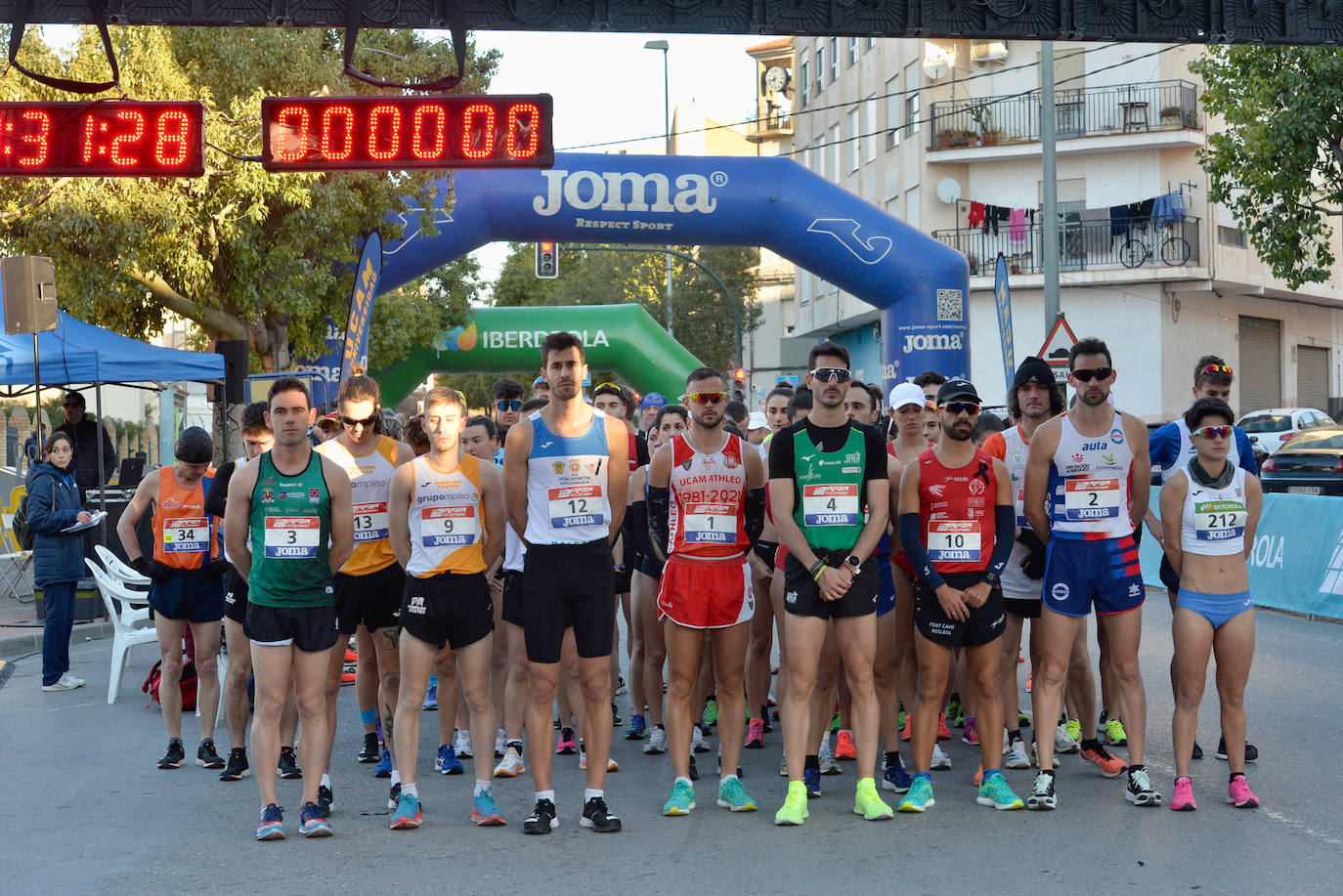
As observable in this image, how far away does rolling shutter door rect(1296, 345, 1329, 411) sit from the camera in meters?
42.4

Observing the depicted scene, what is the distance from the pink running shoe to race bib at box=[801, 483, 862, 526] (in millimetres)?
1874

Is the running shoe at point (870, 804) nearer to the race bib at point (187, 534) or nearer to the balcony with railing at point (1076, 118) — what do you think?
the race bib at point (187, 534)

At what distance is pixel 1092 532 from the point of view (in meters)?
7.01

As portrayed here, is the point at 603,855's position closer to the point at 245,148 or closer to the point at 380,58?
the point at 245,148

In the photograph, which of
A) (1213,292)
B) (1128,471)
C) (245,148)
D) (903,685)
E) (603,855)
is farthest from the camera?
(1213,292)

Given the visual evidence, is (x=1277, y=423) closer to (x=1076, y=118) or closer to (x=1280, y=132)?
(x=1076, y=118)

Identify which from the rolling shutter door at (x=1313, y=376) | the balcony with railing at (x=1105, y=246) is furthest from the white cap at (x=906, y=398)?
the rolling shutter door at (x=1313, y=376)

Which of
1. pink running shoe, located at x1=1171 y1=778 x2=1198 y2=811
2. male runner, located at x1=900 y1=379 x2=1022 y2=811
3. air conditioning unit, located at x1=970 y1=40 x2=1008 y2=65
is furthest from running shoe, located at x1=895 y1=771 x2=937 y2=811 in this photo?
air conditioning unit, located at x1=970 y1=40 x2=1008 y2=65

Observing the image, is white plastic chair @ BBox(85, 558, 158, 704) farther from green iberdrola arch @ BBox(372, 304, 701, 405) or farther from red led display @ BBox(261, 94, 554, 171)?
green iberdrola arch @ BBox(372, 304, 701, 405)

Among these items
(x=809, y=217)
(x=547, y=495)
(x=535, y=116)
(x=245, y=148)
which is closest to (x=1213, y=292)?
(x=809, y=217)

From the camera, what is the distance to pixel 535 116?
30.4ft

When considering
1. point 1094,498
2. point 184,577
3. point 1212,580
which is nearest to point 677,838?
point 1094,498

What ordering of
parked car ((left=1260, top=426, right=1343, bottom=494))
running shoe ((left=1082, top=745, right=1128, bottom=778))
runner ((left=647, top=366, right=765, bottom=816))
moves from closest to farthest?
runner ((left=647, top=366, right=765, bottom=816)) < running shoe ((left=1082, top=745, right=1128, bottom=778)) < parked car ((left=1260, top=426, right=1343, bottom=494))

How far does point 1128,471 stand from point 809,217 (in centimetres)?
1281
